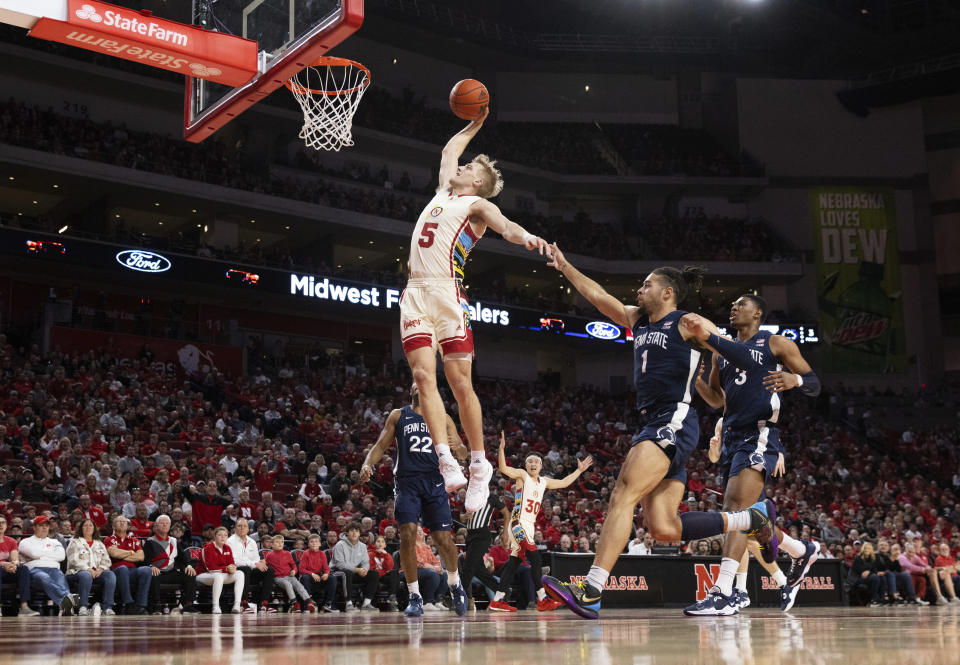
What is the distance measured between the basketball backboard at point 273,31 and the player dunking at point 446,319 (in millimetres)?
2287

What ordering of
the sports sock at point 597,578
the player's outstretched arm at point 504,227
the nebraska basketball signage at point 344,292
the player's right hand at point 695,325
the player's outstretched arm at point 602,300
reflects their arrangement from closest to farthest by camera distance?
the sports sock at point 597,578
the player's right hand at point 695,325
the player's outstretched arm at point 602,300
the player's outstretched arm at point 504,227
the nebraska basketball signage at point 344,292

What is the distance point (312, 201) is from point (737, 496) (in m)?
25.5

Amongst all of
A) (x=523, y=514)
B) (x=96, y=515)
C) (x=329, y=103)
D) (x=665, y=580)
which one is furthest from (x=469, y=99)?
(x=665, y=580)

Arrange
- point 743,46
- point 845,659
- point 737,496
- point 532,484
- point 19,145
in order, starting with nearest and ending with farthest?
point 845,659 < point 737,496 < point 532,484 < point 19,145 < point 743,46

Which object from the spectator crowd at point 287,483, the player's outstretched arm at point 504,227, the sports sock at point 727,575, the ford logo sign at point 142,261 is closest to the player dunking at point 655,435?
the player's outstretched arm at point 504,227

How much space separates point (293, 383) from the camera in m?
26.9

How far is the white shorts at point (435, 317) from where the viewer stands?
739 centimetres

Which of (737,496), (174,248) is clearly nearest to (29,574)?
(737,496)

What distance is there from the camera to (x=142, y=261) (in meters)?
27.0

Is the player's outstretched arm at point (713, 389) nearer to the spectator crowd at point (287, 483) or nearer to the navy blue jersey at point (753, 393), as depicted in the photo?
the navy blue jersey at point (753, 393)

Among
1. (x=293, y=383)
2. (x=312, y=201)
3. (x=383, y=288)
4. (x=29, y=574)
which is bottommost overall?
(x=29, y=574)

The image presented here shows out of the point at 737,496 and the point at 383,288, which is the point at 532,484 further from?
the point at 383,288

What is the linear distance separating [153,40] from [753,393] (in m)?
6.32

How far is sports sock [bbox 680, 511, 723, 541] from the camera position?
20.8ft
